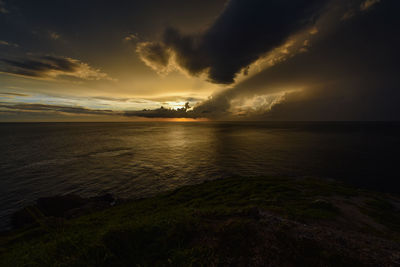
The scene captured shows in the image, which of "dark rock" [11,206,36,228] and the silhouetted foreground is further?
"dark rock" [11,206,36,228]

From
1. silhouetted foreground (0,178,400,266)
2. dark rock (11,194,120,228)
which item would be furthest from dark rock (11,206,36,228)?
silhouetted foreground (0,178,400,266)

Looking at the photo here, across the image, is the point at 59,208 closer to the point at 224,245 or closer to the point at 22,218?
the point at 22,218

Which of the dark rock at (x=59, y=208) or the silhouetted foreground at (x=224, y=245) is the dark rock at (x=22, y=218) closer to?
the dark rock at (x=59, y=208)

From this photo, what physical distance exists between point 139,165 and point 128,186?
13.5 metres

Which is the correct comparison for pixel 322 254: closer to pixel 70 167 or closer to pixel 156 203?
pixel 156 203

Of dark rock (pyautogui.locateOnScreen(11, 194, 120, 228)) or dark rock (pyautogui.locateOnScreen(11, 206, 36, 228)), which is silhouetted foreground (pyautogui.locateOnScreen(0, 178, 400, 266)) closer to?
dark rock (pyautogui.locateOnScreen(11, 194, 120, 228))

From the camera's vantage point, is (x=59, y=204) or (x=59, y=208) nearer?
(x=59, y=208)

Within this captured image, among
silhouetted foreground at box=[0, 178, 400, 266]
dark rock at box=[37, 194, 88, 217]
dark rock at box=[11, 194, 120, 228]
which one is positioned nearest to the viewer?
silhouetted foreground at box=[0, 178, 400, 266]

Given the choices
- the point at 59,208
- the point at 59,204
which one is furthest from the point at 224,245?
the point at 59,204

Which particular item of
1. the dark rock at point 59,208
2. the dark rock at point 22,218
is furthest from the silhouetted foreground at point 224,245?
the dark rock at point 22,218

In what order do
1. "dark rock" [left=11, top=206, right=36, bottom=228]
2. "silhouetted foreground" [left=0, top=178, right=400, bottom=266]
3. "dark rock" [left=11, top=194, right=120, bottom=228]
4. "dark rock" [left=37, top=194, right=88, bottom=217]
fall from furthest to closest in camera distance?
"dark rock" [left=37, top=194, right=88, bottom=217], "dark rock" [left=11, top=194, right=120, bottom=228], "dark rock" [left=11, top=206, right=36, bottom=228], "silhouetted foreground" [left=0, top=178, right=400, bottom=266]

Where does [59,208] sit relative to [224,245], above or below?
below

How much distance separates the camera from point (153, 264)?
23.5ft

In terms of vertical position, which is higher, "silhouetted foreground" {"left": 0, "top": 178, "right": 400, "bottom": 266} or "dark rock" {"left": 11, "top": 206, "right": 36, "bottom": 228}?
"silhouetted foreground" {"left": 0, "top": 178, "right": 400, "bottom": 266}
